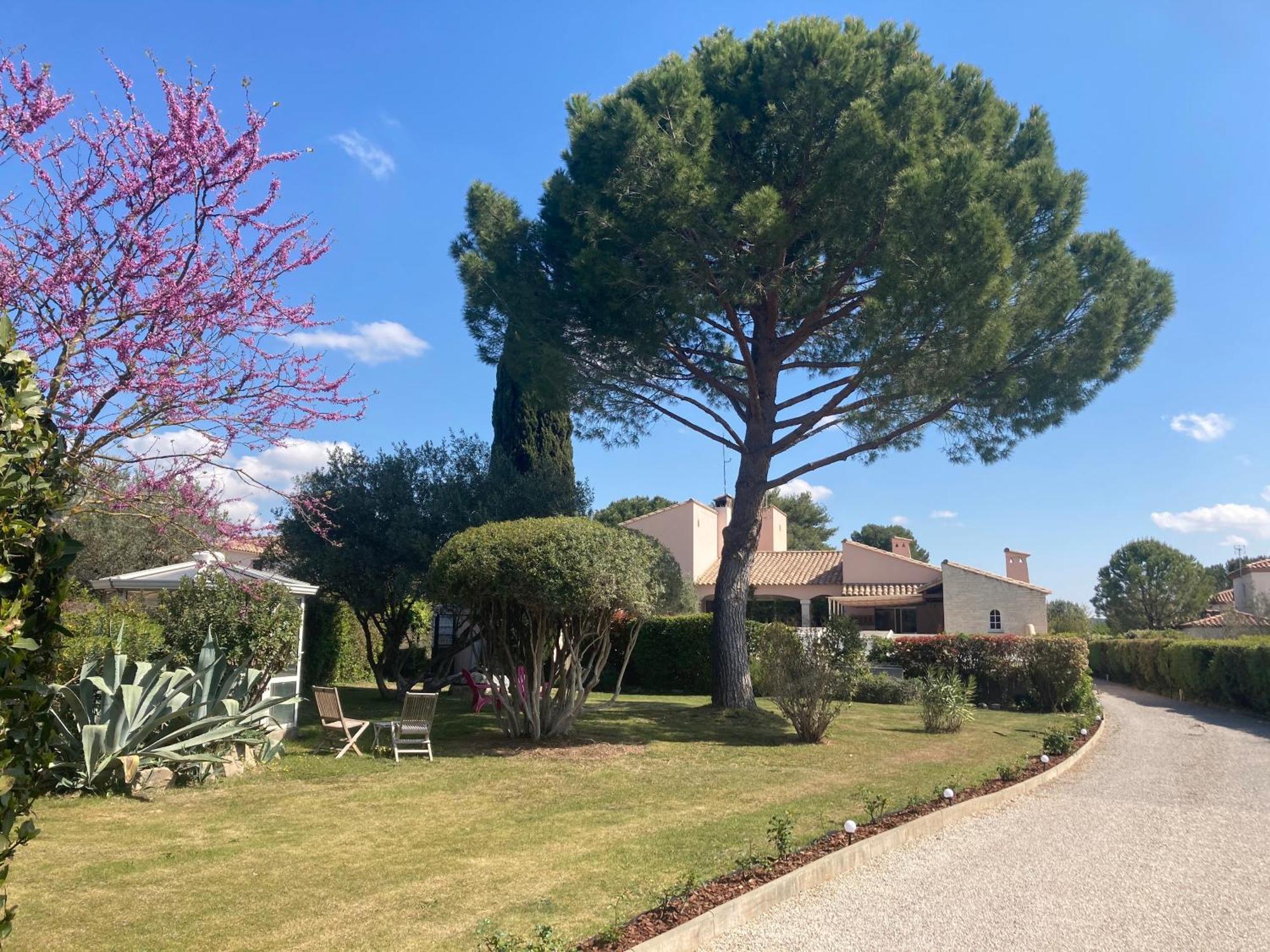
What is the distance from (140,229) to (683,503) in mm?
31624

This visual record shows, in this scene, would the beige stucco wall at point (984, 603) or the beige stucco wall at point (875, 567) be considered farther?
the beige stucco wall at point (875, 567)

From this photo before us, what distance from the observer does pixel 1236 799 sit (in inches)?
341

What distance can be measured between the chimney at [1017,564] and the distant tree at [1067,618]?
4.05 meters

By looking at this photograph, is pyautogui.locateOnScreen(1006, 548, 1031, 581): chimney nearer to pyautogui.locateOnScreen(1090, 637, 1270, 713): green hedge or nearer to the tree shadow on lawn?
pyautogui.locateOnScreen(1090, 637, 1270, 713): green hedge

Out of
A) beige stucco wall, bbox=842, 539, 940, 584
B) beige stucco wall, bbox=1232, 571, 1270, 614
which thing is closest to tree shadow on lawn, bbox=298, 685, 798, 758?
beige stucco wall, bbox=842, 539, 940, 584

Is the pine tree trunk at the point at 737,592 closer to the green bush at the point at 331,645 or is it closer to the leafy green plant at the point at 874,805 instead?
the leafy green plant at the point at 874,805

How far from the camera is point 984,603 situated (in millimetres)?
32938

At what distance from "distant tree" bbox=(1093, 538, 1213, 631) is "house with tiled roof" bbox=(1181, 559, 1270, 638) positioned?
54.4 inches

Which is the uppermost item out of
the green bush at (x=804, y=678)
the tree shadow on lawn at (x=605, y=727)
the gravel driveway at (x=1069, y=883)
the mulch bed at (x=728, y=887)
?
the green bush at (x=804, y=678)

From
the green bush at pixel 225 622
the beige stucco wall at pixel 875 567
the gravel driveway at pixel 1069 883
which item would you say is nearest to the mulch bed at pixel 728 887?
the gravel driveway at pixel 1069 883

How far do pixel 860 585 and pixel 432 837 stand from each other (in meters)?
32.1

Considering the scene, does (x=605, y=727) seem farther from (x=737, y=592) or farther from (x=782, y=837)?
(x=782, y=837)

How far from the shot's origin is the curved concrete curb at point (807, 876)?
14.5 feet

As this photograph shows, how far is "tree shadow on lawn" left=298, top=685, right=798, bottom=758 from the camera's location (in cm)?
1148
